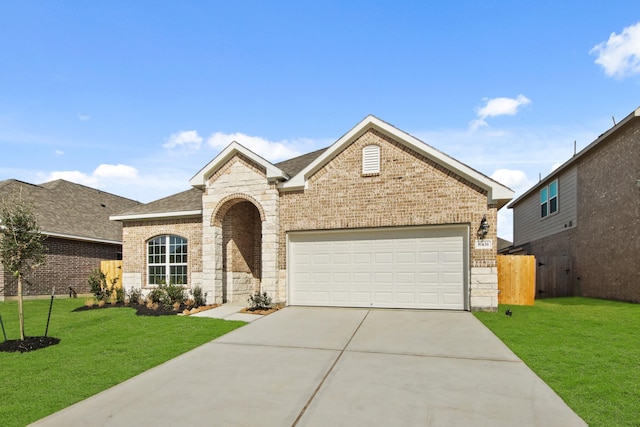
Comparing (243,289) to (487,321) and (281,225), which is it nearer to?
(281,225)

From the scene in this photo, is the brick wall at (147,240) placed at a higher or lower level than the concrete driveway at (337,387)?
higher

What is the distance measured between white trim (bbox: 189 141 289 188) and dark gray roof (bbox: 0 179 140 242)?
9.19 meters

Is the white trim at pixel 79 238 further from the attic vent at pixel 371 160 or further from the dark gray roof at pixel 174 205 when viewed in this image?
the attic vent at pixel 371 160

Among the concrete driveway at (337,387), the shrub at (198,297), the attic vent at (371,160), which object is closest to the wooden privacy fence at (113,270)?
the shrub at (198,297)

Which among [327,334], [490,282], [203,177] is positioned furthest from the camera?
[203,177]

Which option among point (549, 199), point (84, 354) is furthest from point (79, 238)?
point (549, 199)

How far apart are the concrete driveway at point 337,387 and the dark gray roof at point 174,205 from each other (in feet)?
26.4

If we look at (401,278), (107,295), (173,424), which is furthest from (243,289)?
(173,424)

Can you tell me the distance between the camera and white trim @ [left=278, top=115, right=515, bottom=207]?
10.7m

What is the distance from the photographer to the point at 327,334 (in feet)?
26.9

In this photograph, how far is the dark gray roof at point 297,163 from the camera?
1438 centimetres

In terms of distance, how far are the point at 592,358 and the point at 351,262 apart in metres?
6.91

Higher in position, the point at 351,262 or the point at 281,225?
the point at 281,225

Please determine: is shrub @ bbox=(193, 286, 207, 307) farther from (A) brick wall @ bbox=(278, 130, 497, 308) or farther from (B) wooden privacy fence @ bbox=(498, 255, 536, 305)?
(B) wooden privacy fence @ bbox=(498, 255, 536, 305)
